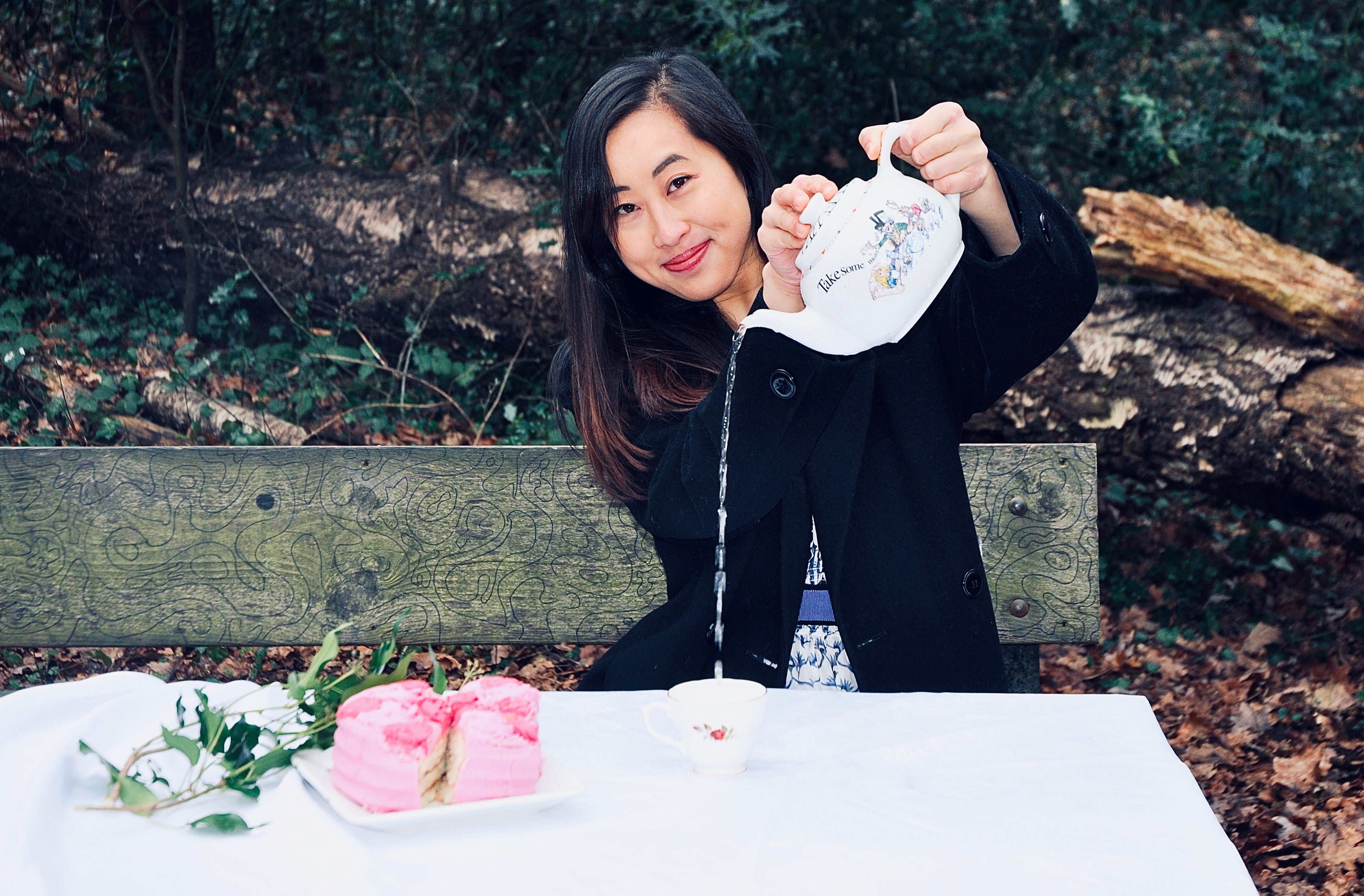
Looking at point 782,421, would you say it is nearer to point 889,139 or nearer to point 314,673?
point 889,139

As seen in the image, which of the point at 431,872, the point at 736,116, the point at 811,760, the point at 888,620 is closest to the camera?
the point at 431,872

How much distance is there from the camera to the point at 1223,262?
3545 millimetres

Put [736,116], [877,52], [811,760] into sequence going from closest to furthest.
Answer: [811,760], [736,116], [877,52]

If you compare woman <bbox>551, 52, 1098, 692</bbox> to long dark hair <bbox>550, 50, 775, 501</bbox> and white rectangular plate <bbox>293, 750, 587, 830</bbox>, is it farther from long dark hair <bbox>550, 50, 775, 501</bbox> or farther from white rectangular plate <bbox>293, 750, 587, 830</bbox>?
white rectangular plate <bbox>293, 750, 587, 830</bbox>

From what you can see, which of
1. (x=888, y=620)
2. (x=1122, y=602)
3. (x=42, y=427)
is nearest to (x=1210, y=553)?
(x=1122, y=602)

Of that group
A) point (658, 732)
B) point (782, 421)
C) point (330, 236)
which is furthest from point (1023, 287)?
point (330, 236)

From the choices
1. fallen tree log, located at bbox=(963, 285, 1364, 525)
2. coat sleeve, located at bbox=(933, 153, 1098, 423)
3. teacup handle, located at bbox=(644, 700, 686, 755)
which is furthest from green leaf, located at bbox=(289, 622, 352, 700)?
fallen tree log, located at bbox=(963, 285, 1364, 525)

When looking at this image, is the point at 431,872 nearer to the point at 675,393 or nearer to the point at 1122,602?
the point at 675,393

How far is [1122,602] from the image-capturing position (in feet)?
14.0

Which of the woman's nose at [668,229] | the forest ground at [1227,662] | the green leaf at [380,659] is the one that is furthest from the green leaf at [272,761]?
the forest ground at [1227,662]

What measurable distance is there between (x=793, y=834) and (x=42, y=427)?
13.6 feet

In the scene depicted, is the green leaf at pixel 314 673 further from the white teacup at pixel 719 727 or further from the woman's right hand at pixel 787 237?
the woman's right hand at pixel 787 237

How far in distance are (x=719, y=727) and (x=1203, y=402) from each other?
2848mm

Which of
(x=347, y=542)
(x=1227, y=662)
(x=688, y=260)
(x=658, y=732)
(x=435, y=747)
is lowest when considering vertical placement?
(x=1227, y=662)
